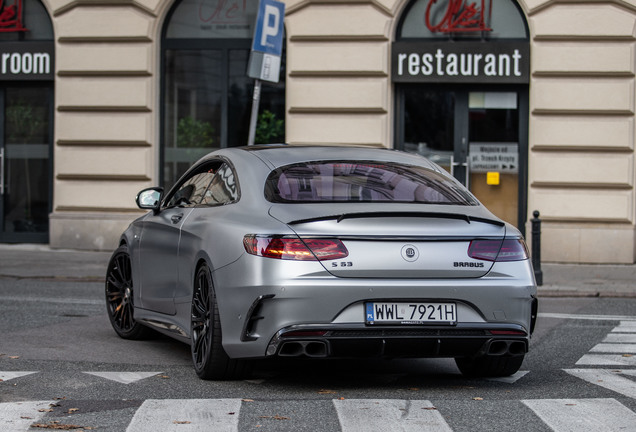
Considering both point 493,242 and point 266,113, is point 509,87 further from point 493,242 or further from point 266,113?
point 493,242

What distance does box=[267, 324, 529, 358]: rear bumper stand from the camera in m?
6.37

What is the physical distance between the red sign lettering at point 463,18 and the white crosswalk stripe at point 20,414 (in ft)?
43.3

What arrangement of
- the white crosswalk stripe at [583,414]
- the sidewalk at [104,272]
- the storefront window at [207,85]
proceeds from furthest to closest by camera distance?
the storefront window at [207,85] → the sidewalk at [104,272] → the white crosswalk stripe at [583,414]

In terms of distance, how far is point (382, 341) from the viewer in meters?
6.41

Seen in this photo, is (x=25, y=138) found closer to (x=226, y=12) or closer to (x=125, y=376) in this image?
(x=226, y=12)

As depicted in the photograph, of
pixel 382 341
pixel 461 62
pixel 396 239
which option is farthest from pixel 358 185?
pixel 461 62

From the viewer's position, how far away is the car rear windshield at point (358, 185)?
691 cm

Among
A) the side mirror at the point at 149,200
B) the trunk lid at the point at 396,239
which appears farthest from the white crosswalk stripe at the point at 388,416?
the side mirror at the point at 149,200

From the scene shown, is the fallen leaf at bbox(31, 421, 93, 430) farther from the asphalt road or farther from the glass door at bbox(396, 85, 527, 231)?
the glass door at bbox(396, 85, 527, 231)

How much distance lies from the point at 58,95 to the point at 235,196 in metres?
13.0

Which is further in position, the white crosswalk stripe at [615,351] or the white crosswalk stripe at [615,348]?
the white crosswalk stripe at [615,348]

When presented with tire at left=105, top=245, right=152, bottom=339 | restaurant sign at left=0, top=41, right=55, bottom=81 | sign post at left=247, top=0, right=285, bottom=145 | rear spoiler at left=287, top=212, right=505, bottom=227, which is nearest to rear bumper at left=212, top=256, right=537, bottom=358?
rear spoiler at left=287, top=212, right=505, bottom=227

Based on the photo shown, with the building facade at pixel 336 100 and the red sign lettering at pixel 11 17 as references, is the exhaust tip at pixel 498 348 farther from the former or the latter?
the red sign lettering at pixel 11 17

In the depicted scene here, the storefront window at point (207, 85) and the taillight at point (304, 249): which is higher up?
the storefront window at point (207, 85)
